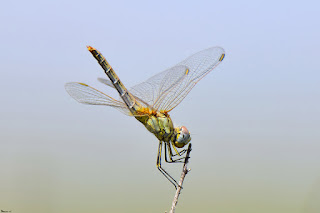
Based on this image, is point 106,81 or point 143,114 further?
point 106,81

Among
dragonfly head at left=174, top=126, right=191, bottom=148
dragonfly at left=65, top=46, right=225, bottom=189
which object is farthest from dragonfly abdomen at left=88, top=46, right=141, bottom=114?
dragonfly head at left=174, top=126, right=191, bottom=148

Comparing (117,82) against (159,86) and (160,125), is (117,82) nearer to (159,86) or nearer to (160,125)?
(159,86)

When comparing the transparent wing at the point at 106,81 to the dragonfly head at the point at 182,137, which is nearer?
the dragonfly head at the point at 182,137

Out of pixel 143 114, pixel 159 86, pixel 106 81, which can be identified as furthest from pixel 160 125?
pixel 106 81

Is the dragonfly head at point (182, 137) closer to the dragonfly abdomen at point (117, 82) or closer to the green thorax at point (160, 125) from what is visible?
the green thorax at point (160, 125)

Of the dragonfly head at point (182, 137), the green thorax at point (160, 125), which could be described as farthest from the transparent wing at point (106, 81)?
the dragonfly head at point (182, 137)

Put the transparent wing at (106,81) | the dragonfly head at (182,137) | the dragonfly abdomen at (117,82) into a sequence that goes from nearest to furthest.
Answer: the dragonfly head at (182,137)
the dragonfly abdomen at (117,82)
the transparent wing at (106,81)

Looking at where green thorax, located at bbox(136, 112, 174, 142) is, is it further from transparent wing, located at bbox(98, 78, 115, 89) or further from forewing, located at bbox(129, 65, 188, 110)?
transparent wing, located at bbox(98, 78, 115, 89)
